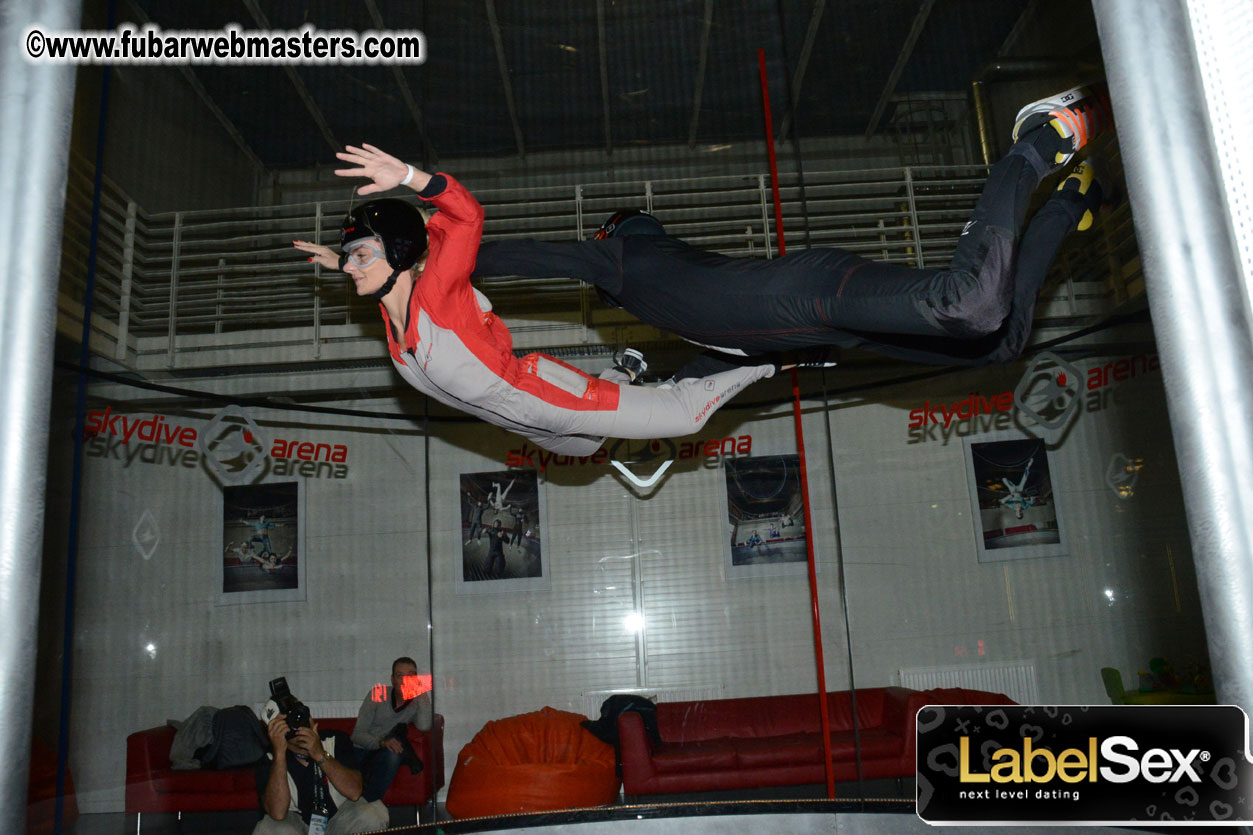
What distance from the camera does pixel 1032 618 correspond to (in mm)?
3666

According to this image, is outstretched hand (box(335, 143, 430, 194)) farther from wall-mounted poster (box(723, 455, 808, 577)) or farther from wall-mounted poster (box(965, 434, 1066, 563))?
wall-mounted poster (box(965, 434, 1066, 563))

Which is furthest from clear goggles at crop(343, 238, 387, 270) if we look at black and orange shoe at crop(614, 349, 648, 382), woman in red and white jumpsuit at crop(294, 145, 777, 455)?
black and orange shoe at crop(614, 349, 648, 382)

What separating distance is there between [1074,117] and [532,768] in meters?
3.14

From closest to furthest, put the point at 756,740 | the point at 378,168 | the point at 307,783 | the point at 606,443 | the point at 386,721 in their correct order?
the point at 378,168 → the point at 307,783 → the point at 386,721 → the point at 756,740 → the point at 606,443

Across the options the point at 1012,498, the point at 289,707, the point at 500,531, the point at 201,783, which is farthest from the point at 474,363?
the point at 1012,498

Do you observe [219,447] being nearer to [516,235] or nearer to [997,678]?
[516,235]

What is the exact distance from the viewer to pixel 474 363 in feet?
7.94

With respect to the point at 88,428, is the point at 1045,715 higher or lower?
lower

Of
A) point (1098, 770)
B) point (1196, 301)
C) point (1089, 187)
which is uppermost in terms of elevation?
point (1089, 187)

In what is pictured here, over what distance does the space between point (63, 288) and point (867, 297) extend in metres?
3.29

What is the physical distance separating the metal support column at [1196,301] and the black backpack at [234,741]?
380cm

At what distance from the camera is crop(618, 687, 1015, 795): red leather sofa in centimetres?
369

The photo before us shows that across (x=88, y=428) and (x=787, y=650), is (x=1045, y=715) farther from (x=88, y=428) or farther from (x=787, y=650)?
(x=88, y=428)

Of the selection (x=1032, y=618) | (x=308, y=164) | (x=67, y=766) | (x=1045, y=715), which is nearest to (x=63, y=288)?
(x=308, y=164)
